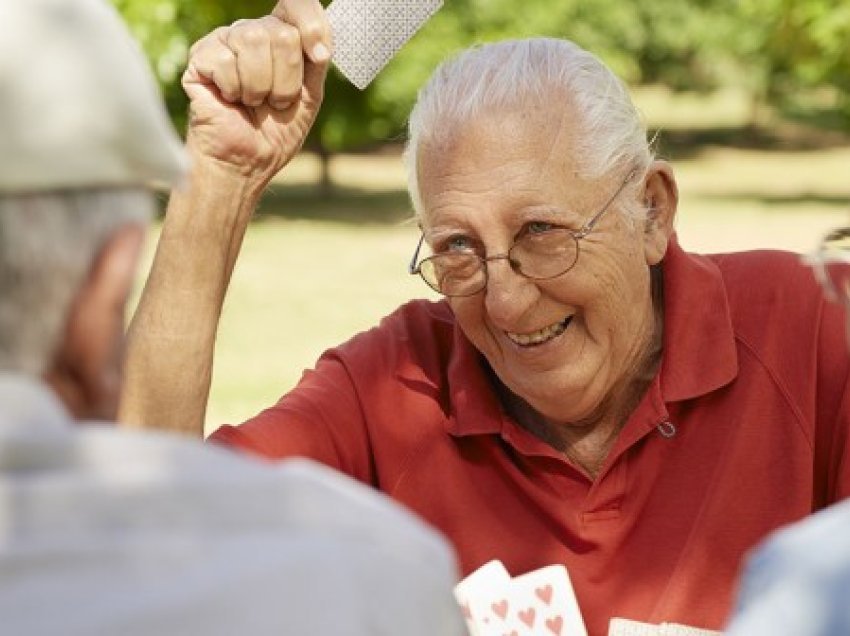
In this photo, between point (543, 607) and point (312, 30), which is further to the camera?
point (312, 30)

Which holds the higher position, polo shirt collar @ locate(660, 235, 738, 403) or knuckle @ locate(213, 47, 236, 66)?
knuckle @ locate(213, 47, 236, 66)

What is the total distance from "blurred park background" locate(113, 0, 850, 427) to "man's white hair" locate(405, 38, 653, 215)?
1867mm

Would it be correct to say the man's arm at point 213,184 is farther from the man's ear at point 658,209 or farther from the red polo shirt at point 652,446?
the man's ear at point 658,209

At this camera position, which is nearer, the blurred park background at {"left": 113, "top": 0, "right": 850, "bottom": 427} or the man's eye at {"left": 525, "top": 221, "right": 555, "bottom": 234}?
the man's eye at {"left": 525, "top": 221, "right": 555, "bottom": 234}

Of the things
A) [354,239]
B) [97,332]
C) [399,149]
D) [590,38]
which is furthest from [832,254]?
[590,38]

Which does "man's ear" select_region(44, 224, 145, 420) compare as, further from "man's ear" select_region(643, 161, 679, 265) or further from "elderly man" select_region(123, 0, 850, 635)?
"man's ear" select_region(643, 161, 679, 265)

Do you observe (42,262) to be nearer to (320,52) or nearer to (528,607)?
(528,607)

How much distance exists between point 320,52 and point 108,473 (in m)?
1.89

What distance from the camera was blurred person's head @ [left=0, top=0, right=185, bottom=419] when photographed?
1481 mm

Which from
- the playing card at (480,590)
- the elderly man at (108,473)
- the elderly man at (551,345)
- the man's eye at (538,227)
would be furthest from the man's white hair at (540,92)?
the elderly man at (108,473)

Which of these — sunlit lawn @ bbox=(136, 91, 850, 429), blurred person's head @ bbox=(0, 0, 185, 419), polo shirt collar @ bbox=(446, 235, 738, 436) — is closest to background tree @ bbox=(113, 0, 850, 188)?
sunlit lawn @ bbox=(136, 91, 850, 429)

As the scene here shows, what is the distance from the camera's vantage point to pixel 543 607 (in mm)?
3043

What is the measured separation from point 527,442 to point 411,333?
37cm

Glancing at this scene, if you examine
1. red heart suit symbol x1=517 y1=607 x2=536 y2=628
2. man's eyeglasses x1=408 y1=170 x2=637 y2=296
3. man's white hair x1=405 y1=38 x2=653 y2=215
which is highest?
man's white hair x1=405 y1=38 x2=653 y2=215
